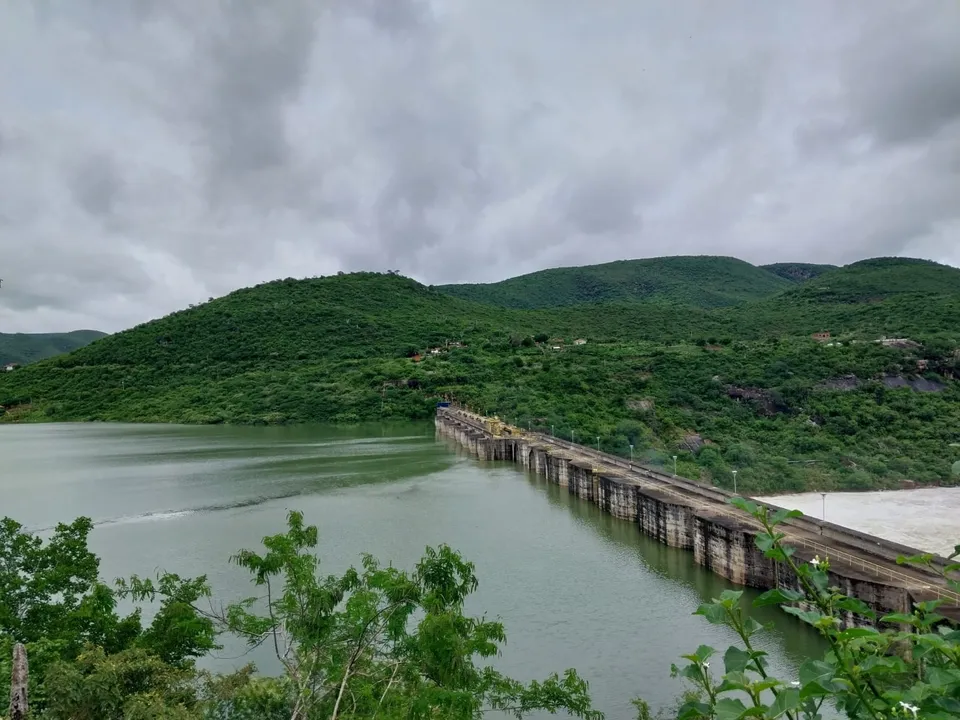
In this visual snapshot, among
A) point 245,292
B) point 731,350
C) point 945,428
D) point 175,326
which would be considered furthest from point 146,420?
point 945,428

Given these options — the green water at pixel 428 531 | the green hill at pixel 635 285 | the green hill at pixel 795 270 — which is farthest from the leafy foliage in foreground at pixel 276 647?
the green hill at pixel 795 270

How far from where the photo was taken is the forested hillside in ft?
129

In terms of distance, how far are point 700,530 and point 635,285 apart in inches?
5358

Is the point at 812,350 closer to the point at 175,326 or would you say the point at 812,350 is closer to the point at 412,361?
the point at 412,361

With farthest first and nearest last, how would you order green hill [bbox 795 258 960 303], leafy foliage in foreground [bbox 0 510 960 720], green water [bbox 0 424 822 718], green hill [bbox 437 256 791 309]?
1. green hill [bbox 437 256 791 309]
2. green hill [bbox 795 258 960 303]
3. green water [bbox 0 424 822 718]
4. leafy foliage in foreground [bbox 0 510 960 720]

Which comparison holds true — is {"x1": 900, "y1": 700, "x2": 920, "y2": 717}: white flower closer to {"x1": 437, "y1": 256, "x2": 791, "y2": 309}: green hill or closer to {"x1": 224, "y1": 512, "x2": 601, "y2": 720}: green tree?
{"x1": 224, "y1": 512, "x2": 601, "y2": 720}: green tree

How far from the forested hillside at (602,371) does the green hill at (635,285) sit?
31.3 m

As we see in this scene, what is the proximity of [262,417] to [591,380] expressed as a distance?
31.5m

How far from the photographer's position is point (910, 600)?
40.9ft

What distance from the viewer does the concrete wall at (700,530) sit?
13164 mm

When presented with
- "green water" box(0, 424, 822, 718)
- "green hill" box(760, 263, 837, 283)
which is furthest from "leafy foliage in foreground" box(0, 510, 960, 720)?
"green hill" box(760, 263, 837, 283)

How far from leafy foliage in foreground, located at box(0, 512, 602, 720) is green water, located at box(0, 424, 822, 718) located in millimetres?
3598

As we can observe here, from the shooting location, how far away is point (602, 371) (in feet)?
183

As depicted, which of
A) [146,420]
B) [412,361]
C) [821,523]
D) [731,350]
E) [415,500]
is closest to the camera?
[821,523]
